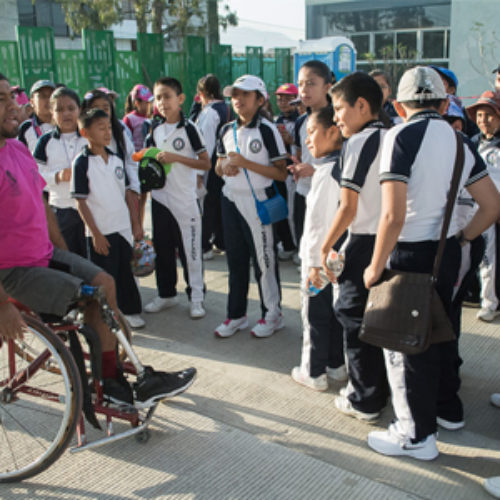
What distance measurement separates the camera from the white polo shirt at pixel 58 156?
13.8 feet

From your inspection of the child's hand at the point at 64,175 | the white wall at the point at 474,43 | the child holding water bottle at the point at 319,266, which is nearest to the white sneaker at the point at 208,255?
the child's hand at the point at 64,175

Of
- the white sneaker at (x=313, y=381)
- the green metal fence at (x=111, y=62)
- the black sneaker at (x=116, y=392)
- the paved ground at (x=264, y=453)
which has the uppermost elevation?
the green metal fence at (x=111, y=62)

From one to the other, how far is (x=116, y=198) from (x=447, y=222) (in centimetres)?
250

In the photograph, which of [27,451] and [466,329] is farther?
[466,329]

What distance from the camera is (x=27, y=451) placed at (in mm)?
2764

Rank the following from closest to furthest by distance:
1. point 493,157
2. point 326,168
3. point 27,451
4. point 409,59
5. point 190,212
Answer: point 27,451 → point 326,168 → point 493,157 → point 190,212 → point 409,59

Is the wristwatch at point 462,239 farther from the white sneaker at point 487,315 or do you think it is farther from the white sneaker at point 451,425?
the white sneaker at point 487,315

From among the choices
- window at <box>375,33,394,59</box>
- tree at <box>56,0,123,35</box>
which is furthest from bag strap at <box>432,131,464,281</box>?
tree at <box>56,0,123,35</box>

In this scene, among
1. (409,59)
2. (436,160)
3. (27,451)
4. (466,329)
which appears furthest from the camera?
(409,59)

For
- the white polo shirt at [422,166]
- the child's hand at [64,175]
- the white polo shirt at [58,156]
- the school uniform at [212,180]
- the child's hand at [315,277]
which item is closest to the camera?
the white polo shirt at [422,166]

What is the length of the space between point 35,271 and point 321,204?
151cm

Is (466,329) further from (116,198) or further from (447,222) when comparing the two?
(116,198)

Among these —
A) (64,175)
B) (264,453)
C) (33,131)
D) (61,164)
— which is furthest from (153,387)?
(33,131)

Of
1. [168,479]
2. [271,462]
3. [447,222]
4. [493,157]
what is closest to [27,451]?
[168,479]
